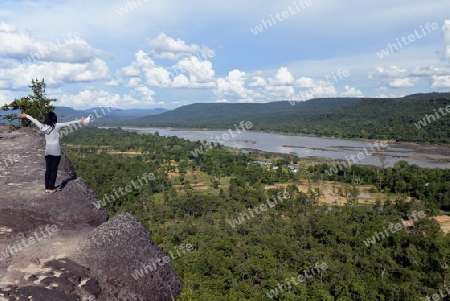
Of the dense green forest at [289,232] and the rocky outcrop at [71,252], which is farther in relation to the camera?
the dense green forest at [289,232]

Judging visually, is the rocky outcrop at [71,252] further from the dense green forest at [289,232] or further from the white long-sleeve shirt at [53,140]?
the dense green forest at [289,232]

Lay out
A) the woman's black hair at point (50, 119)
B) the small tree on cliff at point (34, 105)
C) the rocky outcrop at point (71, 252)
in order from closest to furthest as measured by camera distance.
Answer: the rocky outcrop at point (71, 252) < the woman's black hair at point (50, 119) < the small tree on cliff at point (34, 105)

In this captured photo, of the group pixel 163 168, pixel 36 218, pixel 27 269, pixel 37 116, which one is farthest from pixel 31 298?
pixel 163 168

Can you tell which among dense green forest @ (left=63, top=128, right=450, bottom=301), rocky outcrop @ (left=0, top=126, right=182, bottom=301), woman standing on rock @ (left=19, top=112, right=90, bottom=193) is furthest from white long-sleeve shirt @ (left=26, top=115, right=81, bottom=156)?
dense green forest @ (left=63, top=128, right=450, bottom=301)

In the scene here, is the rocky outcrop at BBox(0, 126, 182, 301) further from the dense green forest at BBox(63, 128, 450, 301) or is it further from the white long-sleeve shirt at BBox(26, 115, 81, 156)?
the dense green forest at BBox(63, 128, 450, 301)

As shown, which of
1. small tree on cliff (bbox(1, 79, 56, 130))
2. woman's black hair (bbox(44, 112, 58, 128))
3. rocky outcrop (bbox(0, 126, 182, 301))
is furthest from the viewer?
small tree on cliff (bbox(1, 79, 56, 130))

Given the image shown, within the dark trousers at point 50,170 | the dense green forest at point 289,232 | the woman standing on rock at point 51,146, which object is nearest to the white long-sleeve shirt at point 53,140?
the woman standing on rock at point 51,146
